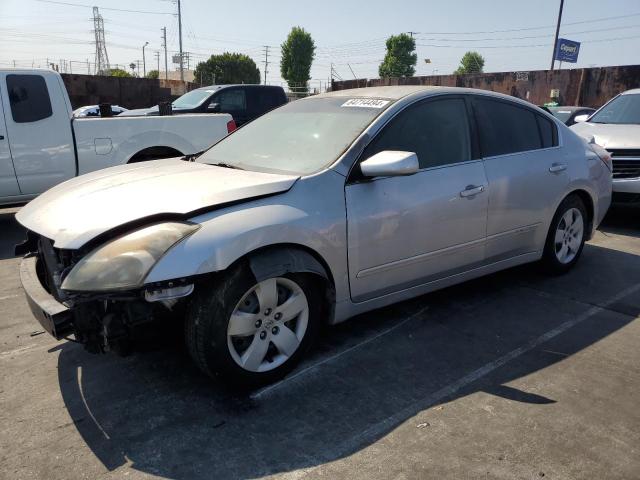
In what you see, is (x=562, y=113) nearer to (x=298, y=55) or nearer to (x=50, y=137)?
(x=50, y=137)

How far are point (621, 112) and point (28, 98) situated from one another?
8100 mm

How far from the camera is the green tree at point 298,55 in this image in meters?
72.9

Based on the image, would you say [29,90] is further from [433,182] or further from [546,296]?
[546,296]

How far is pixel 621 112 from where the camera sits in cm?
796

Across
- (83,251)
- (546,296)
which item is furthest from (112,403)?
(546,296)

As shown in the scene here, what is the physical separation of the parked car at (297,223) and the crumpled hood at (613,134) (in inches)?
111

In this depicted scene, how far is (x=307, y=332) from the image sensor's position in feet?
10.0

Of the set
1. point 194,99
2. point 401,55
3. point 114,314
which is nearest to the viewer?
point 114,314

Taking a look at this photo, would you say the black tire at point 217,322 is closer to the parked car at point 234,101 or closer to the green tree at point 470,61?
the parked car at point 234,101

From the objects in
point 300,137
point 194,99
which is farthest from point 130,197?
point 194,99

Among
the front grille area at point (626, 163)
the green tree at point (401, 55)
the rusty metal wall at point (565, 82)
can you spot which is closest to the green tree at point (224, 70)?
the green tree at point (401, 55)

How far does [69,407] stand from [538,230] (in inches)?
143

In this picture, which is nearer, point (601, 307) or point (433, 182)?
point (433, 182)

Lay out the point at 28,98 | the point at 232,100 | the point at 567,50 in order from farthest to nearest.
Answer: the point at 567,50 → the point at 232,100 → the point at 28,98
